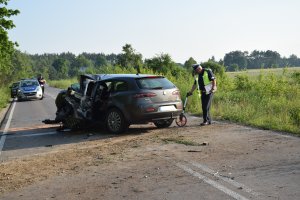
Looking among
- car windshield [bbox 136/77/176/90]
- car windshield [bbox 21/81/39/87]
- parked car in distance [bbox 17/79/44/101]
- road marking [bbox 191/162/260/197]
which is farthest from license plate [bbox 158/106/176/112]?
car windshield [bbox 21/81/39/87]

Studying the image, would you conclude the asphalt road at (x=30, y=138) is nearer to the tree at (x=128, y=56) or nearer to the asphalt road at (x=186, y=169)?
the asphalt road at (x=186, y=169)

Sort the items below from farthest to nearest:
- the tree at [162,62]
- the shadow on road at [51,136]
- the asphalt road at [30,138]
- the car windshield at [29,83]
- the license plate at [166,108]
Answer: the tree at [162,62], the car windshield at [29,83], the license plate at [166,108], the shadow on road at [51,136], the asphalt road at [30,138]

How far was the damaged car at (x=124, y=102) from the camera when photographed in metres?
11.2

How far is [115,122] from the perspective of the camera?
38.2 ft

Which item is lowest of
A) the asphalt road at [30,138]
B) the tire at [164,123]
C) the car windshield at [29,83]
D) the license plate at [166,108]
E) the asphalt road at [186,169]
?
the asphalt road at [30,138]

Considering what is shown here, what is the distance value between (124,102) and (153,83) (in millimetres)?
995

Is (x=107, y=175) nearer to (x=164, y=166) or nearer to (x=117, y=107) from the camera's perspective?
(x=164, y=166)

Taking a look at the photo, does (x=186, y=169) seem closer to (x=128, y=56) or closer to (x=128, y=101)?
(x=128, y=101)

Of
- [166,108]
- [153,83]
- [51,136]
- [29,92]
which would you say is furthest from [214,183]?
[29,92]

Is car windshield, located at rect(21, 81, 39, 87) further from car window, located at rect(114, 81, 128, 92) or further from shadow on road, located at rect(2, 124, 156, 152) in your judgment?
car window, located at rect(114, 81, 128, 92)

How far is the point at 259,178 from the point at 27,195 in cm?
347

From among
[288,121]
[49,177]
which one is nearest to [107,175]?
[49,177]

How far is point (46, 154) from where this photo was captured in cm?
922

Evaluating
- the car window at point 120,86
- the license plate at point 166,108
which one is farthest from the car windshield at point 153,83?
the license plate at point 166,108
